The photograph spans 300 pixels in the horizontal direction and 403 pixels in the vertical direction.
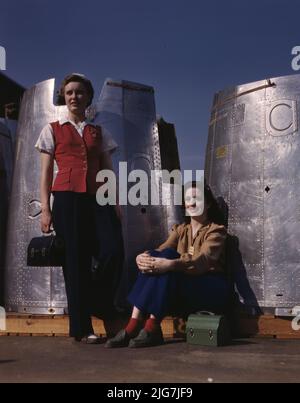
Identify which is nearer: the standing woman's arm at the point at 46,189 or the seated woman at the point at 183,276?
the seated woman at the point at 183,276

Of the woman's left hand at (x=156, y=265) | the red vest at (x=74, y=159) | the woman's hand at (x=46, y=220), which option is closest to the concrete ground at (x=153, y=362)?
the woman's left hand at (x=156, y=265)

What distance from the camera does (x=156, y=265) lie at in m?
3.40

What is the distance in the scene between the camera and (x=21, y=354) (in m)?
3.23

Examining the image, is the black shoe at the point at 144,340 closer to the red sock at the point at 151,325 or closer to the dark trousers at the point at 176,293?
the red sock at the point at 151,325

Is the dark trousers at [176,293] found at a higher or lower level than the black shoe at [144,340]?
higher

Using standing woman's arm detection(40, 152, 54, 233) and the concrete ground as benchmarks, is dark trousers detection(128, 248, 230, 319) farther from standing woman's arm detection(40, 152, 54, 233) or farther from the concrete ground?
standing woman's arm detection(40, 152, 54, 233)

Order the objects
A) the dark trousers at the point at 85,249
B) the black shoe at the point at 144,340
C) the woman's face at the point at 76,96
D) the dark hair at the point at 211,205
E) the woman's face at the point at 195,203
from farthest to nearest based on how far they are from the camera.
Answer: the dark hair at the point at 211,205
the woman's face at the point at 195,203
the woman's face at the point at 76,96
the dark trousers at the point at 85,249
the black shoe at the point at 144,340

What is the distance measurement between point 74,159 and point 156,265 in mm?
972

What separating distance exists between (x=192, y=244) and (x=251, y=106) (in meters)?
1.37

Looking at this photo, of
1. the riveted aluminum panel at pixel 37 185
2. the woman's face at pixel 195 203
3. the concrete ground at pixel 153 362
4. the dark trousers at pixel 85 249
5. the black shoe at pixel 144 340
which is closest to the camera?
the concrete ground at pixel 153 362

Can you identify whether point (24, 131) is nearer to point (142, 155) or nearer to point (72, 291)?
point (142, 155)

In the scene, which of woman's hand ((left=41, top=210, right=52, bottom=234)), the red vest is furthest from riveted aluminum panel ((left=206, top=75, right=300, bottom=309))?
woman's hand ((left=41, top=210, right=52, bottom=234))

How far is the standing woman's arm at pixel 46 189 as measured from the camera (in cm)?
364
